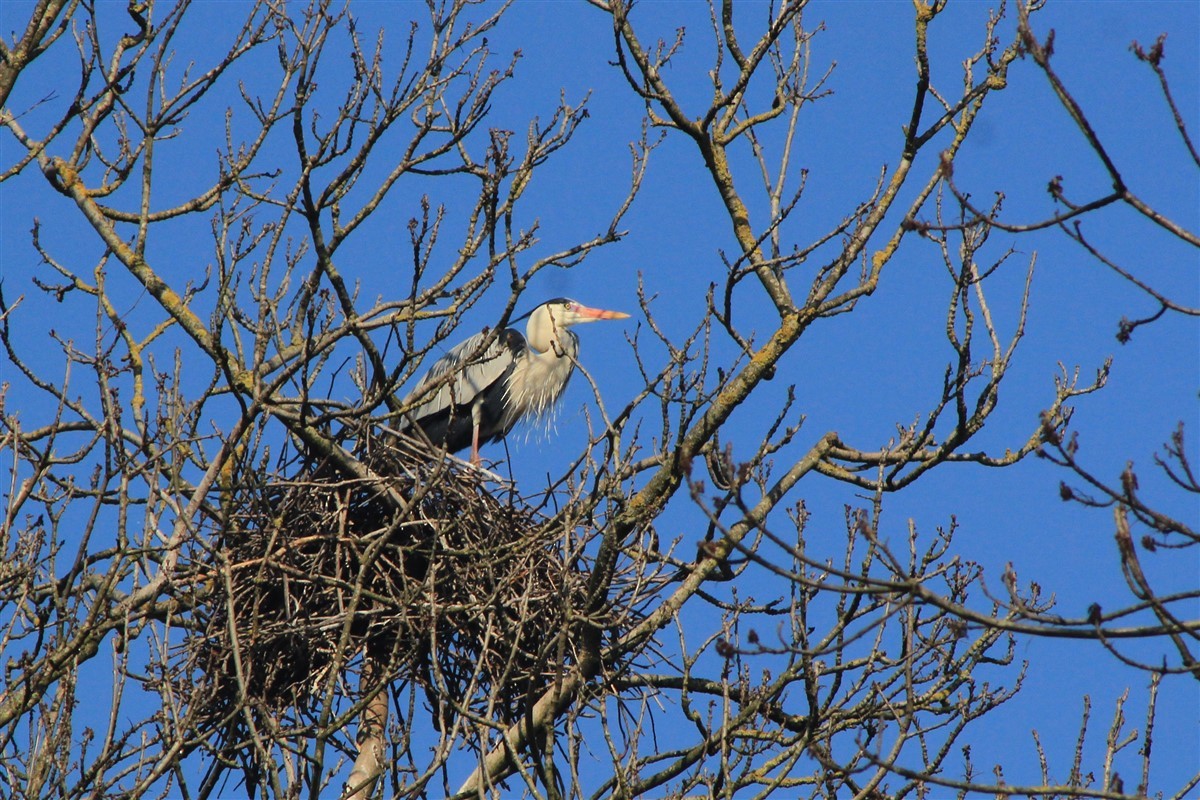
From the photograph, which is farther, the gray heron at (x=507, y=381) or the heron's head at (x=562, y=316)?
the heron's head at (x=562, y=316)

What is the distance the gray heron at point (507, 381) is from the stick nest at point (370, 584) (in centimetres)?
178

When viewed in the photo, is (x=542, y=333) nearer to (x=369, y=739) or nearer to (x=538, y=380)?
(x=538, y=380)

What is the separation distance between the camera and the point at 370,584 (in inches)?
214

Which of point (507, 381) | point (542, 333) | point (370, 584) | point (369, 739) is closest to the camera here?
point (369, 739)

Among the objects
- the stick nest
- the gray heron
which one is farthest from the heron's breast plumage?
the stick nest

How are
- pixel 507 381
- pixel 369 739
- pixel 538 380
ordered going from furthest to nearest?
pixel 538 380, pixel 507 381, pixel 369 739

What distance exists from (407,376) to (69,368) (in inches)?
39.8

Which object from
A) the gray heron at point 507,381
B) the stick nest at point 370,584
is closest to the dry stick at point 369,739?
the stick nest at point 370,584

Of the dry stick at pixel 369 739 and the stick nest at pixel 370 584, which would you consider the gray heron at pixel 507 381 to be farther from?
the dry stick at pixel 369 739

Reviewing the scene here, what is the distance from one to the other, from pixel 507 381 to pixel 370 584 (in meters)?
2.52

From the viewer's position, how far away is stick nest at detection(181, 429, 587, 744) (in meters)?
4.94

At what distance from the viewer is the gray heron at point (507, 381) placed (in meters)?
7.61

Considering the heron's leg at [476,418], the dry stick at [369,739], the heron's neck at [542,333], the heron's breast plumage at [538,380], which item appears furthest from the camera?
the heron's neck at [542,333]

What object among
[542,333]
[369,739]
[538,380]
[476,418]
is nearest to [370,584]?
[369,739]
